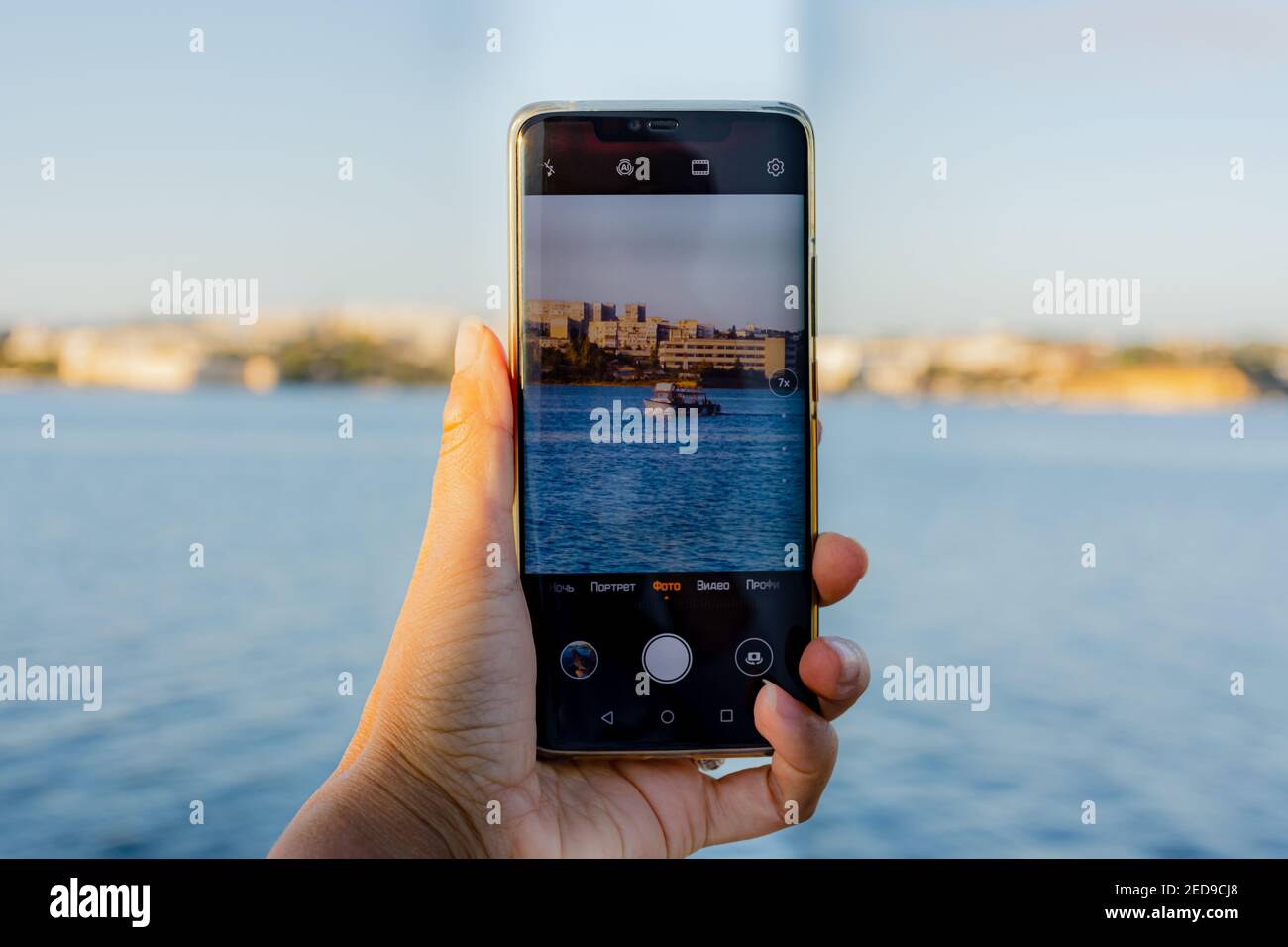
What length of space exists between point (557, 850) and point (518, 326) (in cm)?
89

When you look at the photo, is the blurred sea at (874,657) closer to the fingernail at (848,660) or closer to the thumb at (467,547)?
the fingernail at (848,660)

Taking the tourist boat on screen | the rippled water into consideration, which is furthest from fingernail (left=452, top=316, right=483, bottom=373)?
the tourist boat on screen

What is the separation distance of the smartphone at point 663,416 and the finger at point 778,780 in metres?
0.05

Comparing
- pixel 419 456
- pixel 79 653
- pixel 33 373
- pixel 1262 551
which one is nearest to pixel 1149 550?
pixel 1262 551

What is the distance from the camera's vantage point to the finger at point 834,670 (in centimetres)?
171

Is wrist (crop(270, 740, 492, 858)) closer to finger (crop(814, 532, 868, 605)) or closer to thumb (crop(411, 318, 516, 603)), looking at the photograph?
thumb (crop(411, 318, 516, 603))

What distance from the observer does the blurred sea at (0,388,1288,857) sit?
7.41 metres

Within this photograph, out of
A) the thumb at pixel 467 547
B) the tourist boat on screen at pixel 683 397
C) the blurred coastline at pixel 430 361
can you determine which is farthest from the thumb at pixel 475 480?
the blurred coastline at pixel 430 361

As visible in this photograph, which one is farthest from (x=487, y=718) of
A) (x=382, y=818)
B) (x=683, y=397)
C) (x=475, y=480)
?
(x=683, y=397)

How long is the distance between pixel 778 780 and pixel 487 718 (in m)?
0.52
